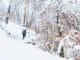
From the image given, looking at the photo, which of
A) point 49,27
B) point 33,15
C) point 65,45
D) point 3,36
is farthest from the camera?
point 3,36

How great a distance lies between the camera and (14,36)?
1.73 m

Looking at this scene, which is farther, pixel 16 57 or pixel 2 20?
pixel 2 20

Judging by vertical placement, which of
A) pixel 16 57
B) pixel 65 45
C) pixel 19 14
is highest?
pixel 19 14

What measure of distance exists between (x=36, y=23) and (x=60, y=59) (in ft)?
1.22

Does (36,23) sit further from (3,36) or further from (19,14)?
(3,36)

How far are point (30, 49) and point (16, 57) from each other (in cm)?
17

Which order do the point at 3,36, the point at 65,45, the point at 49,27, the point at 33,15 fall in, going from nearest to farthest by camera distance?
the point at 65,45
the point at 49,27
the point at 33,15
the point at 3,36

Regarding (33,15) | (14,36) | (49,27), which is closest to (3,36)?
(14,36)

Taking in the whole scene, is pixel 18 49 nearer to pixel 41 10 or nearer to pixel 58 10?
pixel 41 10

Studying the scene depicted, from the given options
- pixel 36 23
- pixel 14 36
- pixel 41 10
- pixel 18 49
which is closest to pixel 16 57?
pixel 18 49

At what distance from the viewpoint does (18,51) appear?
1.71 m

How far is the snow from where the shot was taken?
155 centimetres

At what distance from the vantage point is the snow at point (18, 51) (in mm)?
1549

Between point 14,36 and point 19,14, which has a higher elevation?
point 19,14
